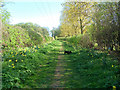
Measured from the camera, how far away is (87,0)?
11812mm

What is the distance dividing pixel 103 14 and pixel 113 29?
1267 mm

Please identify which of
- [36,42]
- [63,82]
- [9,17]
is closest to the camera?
[63,82]

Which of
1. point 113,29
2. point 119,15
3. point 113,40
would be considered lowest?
point 113,40

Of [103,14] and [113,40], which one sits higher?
[103,14]

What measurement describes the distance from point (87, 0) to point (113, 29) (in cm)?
684

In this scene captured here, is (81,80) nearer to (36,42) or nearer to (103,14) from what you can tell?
(103,14)

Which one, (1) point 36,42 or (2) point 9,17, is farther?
(1) point 36,42

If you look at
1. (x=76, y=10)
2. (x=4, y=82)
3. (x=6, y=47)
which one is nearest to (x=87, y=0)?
(x=76, y=10)

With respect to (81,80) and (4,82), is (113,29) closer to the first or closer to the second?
(81,80)

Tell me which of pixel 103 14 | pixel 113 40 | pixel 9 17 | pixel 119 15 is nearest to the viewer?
pixel 119 15

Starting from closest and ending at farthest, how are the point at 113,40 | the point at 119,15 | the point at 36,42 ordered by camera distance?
the point at 119,15 → the point at 113,40 → the point at 36,42

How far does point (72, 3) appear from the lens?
1205 centimetres

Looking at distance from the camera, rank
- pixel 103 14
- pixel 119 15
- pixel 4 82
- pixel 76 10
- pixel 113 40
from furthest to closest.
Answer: pixel 76 10
pixel 103 14
pixel 113 40
pixel 119 15
pixel 4 82

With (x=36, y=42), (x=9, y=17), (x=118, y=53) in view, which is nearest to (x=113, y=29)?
(x=118, y=53)
